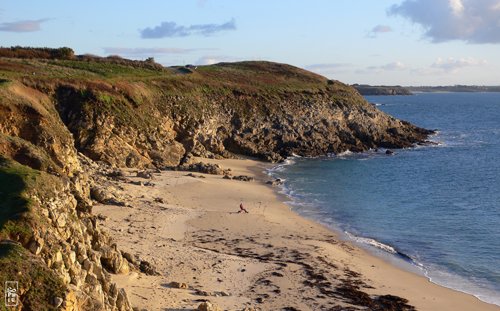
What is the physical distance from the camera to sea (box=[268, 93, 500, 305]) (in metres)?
28.9

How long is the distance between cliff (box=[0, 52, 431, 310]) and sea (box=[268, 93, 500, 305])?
644 centimetres

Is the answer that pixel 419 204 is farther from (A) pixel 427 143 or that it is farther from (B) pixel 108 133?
(A) pixel 427 143

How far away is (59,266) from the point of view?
562 inches

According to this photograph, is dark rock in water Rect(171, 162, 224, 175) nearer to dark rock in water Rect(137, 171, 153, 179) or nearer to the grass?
dark rock in water Rect(137, 171, 153, 179)

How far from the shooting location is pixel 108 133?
47.0m

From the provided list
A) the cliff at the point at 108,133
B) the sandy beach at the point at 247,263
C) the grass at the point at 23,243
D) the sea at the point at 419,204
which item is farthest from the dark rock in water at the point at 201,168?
the grass at the point at 23,243

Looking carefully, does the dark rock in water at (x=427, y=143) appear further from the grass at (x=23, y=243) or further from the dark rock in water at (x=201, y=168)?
the grass at (x=23, y=243)

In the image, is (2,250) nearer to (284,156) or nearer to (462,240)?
(462,240)

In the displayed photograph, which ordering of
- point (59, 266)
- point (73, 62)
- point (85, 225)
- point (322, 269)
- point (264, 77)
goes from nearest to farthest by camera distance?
1. point (59, 266)
2. point (85, 225)
3. point (322, 269)
4. point (73, 62)
5. point (264, 77)

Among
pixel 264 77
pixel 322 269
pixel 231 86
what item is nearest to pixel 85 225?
pixel 322 269

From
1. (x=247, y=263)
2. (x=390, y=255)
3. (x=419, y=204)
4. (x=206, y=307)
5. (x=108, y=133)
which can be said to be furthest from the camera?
(x=108, y=133)

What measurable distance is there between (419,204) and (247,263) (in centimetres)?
2104

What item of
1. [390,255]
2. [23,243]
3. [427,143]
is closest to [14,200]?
[23,243]

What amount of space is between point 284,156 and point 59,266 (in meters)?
52.0
